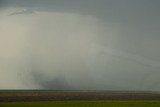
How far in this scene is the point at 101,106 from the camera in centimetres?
5188

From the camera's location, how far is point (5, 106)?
158 feet

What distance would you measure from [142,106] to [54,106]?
1428 cm

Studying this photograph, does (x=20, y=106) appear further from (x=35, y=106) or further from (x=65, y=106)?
(x=65, y=106)

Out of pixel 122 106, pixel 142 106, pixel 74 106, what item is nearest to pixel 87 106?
pixel 74 106

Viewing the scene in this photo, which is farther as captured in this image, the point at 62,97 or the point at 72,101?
the point at 62,97

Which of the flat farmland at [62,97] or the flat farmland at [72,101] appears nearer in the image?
the flat farmland at [72,101]

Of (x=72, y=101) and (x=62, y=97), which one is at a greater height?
(x=62, y=97)

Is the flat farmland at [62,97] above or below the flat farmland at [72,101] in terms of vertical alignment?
above

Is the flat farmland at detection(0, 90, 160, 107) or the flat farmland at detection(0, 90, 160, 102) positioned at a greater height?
the flat farmland at detection(0, 90, 160, 102)

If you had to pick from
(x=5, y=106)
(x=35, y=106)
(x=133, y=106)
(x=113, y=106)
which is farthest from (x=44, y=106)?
(x=133, y=106)

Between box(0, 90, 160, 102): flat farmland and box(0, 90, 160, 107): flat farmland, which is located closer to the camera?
box(0, 90, 160, 107): flat farmland

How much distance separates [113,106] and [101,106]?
227cm

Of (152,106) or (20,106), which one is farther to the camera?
(152,106)

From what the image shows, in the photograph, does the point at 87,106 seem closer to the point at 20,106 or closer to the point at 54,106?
the point at 54,106
